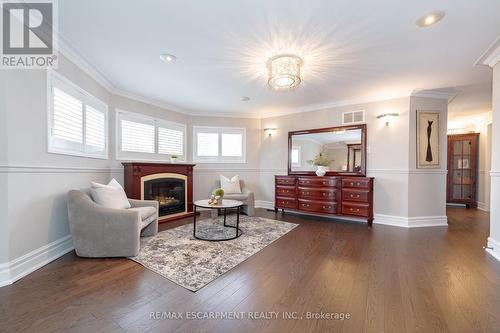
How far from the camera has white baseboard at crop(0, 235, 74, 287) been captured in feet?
6.34

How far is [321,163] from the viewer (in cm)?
471

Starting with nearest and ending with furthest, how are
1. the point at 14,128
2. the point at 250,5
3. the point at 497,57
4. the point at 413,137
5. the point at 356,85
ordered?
the point at 250,5
the point at 14,128
the point at 497,57
the point at 356,85
the point at 413,137

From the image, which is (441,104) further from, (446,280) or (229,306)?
(229,306)

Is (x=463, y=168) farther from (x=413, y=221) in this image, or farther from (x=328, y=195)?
(x=328, y=195)

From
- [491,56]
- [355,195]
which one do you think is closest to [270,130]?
[355,195]

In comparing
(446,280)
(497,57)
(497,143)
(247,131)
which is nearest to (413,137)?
(497,143)

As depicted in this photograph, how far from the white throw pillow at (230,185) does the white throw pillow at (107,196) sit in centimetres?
228

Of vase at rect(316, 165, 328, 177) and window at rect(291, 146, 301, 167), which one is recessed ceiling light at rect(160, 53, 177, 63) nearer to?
window at rect(291, 146, 301, 167)

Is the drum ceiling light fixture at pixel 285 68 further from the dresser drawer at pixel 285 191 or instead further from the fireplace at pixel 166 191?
the fireplace at pixel 166 191

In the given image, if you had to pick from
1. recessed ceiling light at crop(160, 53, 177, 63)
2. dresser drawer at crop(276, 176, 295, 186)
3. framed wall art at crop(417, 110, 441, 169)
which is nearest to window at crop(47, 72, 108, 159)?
recessed ceiling light at crop(160, 53, 177, 63)

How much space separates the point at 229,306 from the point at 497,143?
3.72m

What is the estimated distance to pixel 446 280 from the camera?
2078 mm

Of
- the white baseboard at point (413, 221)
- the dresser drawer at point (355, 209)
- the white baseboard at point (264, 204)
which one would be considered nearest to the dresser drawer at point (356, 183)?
the dresser drawer at point (355, 209)

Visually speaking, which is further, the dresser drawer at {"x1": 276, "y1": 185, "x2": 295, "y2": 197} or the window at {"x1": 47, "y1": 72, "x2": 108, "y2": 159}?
the dresser drawer at {"x1": 276, "y1": 185, "x2": 295, "y2": 197}
